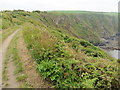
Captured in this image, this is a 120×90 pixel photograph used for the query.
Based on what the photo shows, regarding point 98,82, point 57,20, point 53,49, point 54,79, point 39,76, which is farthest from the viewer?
point 57,20

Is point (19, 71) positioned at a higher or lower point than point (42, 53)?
lower

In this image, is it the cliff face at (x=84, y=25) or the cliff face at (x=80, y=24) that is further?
the cliff face at (x=84, y=25)

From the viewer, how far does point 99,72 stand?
5.86m

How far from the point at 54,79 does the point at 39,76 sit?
1.16 m

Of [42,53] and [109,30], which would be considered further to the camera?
[109,30]

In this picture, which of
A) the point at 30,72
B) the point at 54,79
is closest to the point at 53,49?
the point at 30,72

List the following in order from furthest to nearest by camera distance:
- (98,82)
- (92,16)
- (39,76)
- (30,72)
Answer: (92,16) < (30,72) < (39,76) < (98,82)

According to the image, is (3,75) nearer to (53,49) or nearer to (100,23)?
(53,49)

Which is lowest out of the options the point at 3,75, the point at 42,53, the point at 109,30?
the point at 109,30

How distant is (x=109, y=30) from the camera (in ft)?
500

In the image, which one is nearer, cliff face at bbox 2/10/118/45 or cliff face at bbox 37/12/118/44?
cliff face at bbox 2/10/118/45

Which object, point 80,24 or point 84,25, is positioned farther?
Result: point 84,25

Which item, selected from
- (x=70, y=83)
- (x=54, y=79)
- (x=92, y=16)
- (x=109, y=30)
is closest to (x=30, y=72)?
(x=54, y=79)

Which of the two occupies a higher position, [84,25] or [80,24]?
[80,24]
